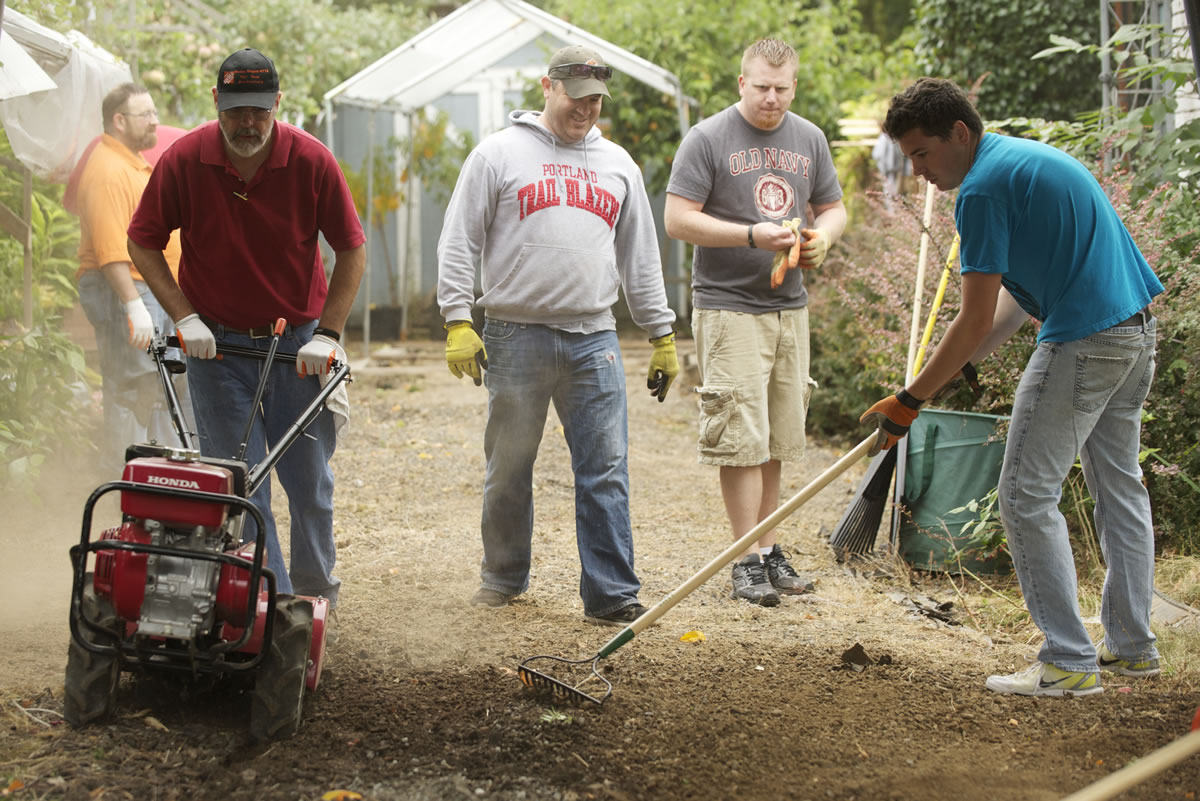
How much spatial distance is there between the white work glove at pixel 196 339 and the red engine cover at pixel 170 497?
2.44 feet

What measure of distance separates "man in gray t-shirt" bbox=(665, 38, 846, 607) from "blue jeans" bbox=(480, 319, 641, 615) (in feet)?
1.76

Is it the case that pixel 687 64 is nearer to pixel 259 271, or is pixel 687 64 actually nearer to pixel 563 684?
pixel 259 271

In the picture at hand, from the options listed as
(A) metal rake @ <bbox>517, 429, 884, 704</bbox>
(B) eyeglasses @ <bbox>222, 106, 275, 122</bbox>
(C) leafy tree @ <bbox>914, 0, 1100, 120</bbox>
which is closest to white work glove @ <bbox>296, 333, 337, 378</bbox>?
(B) eyeglasses @ <bbox>222, 106, 275, 122</bbox>

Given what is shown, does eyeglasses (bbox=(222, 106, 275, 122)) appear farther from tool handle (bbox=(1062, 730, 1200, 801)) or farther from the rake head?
tool handle (bbox=(1062, 730, 1200, 801))

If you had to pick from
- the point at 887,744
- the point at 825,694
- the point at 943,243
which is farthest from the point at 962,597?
the point at 943,243

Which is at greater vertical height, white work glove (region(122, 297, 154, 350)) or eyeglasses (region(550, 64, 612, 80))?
eyeglasses (region(550, 64, 612, 80))

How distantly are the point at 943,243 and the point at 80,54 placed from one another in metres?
4.71

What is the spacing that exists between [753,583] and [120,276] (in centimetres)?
330

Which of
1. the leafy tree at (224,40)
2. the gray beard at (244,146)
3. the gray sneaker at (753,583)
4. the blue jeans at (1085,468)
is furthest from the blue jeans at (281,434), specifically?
the leafy tree at (224,40)

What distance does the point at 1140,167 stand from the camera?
5988 millimetres

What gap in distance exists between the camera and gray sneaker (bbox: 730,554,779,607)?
15.4ft

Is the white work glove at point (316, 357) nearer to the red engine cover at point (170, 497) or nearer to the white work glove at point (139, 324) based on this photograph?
the red engine cover at point (170, 497)

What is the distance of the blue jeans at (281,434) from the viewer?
12.6 ft

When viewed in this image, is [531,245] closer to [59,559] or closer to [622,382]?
[622,382]
